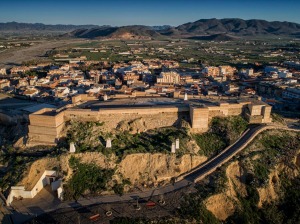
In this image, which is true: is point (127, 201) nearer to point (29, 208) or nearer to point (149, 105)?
point (29, 208)

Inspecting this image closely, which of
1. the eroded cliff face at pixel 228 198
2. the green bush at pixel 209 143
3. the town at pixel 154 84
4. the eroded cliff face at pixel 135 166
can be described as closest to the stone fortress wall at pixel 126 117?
the green bush at pixel 209 143

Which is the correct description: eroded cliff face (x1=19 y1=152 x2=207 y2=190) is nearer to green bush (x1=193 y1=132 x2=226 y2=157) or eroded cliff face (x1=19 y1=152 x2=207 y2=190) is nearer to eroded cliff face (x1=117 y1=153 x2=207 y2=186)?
eroded cliff face (x1=117 y1=153 x2=207 y2=186)

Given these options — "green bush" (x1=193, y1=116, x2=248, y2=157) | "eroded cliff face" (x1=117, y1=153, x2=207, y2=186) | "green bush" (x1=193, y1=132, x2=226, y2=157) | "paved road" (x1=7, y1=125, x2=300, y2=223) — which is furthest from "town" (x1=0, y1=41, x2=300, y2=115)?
"eroded cliff face" (x1=117, y1=153, x2=207, y2=186)

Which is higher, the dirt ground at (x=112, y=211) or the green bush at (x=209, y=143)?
the green bush at (x=209, y=143)

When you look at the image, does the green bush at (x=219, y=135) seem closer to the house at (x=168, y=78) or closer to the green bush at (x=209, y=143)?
the green bush at (x=209, y=143)

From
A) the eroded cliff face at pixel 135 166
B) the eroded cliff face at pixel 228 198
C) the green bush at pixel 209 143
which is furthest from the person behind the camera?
the green bush at pixel 209 143

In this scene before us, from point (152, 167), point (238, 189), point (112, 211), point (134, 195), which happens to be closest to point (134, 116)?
point (152, 167)
